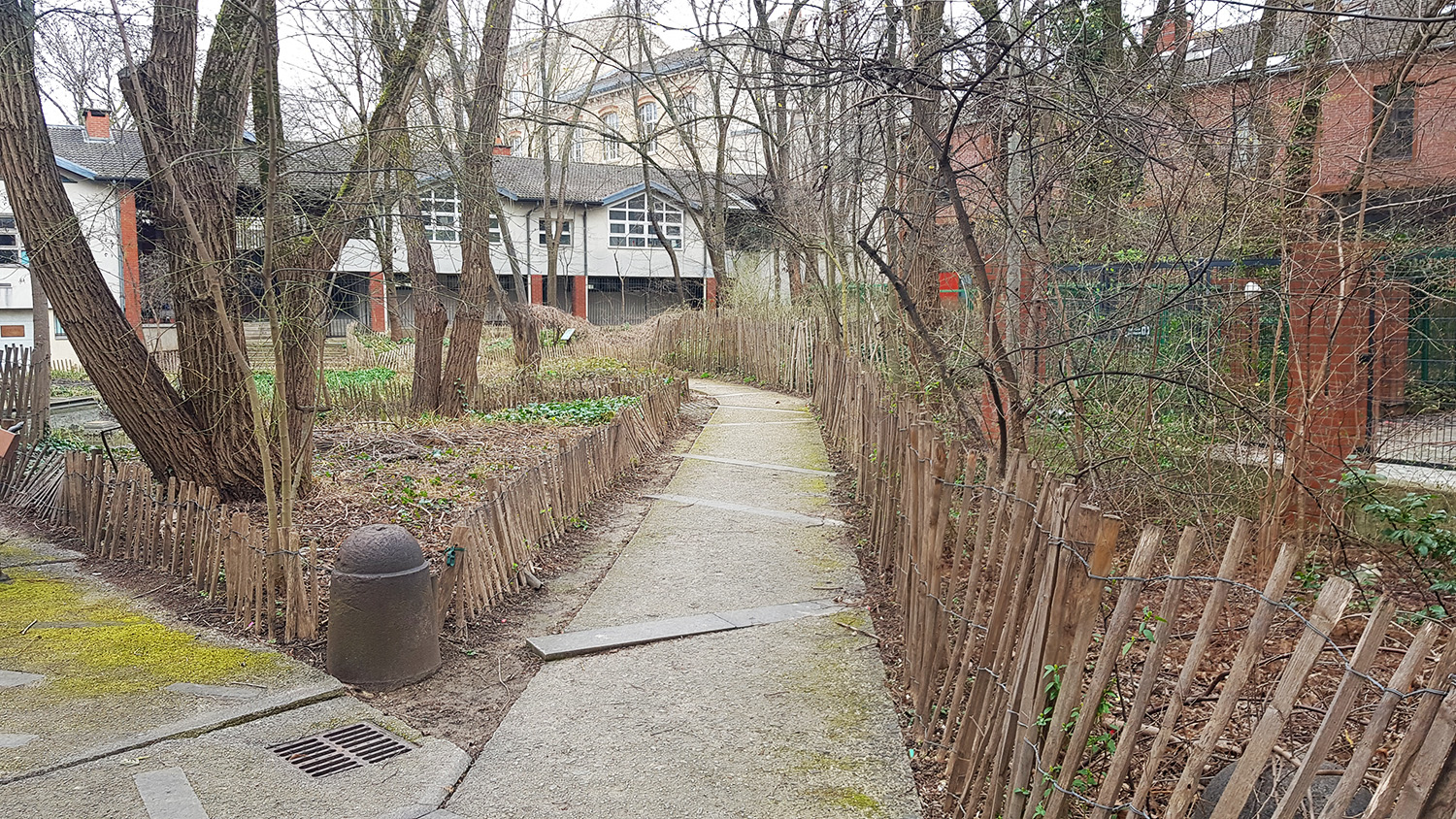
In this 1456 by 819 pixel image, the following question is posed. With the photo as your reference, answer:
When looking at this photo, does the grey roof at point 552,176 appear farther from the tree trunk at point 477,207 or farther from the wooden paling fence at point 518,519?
the wooden paling fence at point 518,519

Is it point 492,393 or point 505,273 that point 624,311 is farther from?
point 492,393

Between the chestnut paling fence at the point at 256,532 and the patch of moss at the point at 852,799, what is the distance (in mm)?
2388

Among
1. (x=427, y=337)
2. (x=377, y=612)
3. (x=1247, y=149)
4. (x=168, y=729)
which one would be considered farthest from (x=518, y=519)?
(x=427, y=337)

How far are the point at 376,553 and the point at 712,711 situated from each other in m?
1.71

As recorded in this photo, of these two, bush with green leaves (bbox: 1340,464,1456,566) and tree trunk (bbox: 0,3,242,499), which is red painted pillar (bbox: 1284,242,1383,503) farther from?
tree trunk (bbox: 0,3,242,499)

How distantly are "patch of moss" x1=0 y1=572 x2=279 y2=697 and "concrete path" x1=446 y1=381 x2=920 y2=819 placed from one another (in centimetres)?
154

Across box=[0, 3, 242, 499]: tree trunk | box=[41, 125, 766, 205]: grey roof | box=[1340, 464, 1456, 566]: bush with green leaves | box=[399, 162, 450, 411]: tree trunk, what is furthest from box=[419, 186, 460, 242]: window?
box=[41, 125, 766, 205]: grey roof

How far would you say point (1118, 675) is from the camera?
3332 millimetres

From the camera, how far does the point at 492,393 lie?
13047mm

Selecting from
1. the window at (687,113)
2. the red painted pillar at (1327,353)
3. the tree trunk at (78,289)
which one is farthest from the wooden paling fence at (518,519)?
the window at (687,113)

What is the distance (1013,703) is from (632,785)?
147 cm

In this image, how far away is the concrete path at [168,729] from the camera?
3496mm

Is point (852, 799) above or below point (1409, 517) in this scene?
below

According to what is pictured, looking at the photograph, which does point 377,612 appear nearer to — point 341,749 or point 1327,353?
point 341,749
